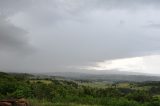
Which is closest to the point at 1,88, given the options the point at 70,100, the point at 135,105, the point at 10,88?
the point at 10,88

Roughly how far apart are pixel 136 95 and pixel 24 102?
78.5 feet

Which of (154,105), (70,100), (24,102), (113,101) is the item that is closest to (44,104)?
(24,102)

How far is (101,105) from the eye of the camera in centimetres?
3484

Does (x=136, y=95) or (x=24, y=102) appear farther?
(x=136, y=95)

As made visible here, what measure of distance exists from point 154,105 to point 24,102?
15.1 metres

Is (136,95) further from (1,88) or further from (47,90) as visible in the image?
(1,88)

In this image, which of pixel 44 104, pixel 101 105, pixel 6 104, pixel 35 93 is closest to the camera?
pixel 6 104

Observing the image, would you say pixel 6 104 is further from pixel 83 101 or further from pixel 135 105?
pixel 135 105

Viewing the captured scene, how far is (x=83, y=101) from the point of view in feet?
119

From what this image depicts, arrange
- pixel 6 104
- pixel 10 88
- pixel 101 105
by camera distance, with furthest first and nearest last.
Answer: pixel 10 88, pixel 101 105, pixel 6 104

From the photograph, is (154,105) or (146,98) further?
(146,98)

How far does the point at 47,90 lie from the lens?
144ft

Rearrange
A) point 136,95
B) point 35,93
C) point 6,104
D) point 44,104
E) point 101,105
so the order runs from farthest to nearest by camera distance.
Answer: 1. point 136,95
2. point 35,93
3. point 101,105
4. point 44,104
5. point 6,104

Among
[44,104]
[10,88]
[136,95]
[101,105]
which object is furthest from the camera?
[136,95]
